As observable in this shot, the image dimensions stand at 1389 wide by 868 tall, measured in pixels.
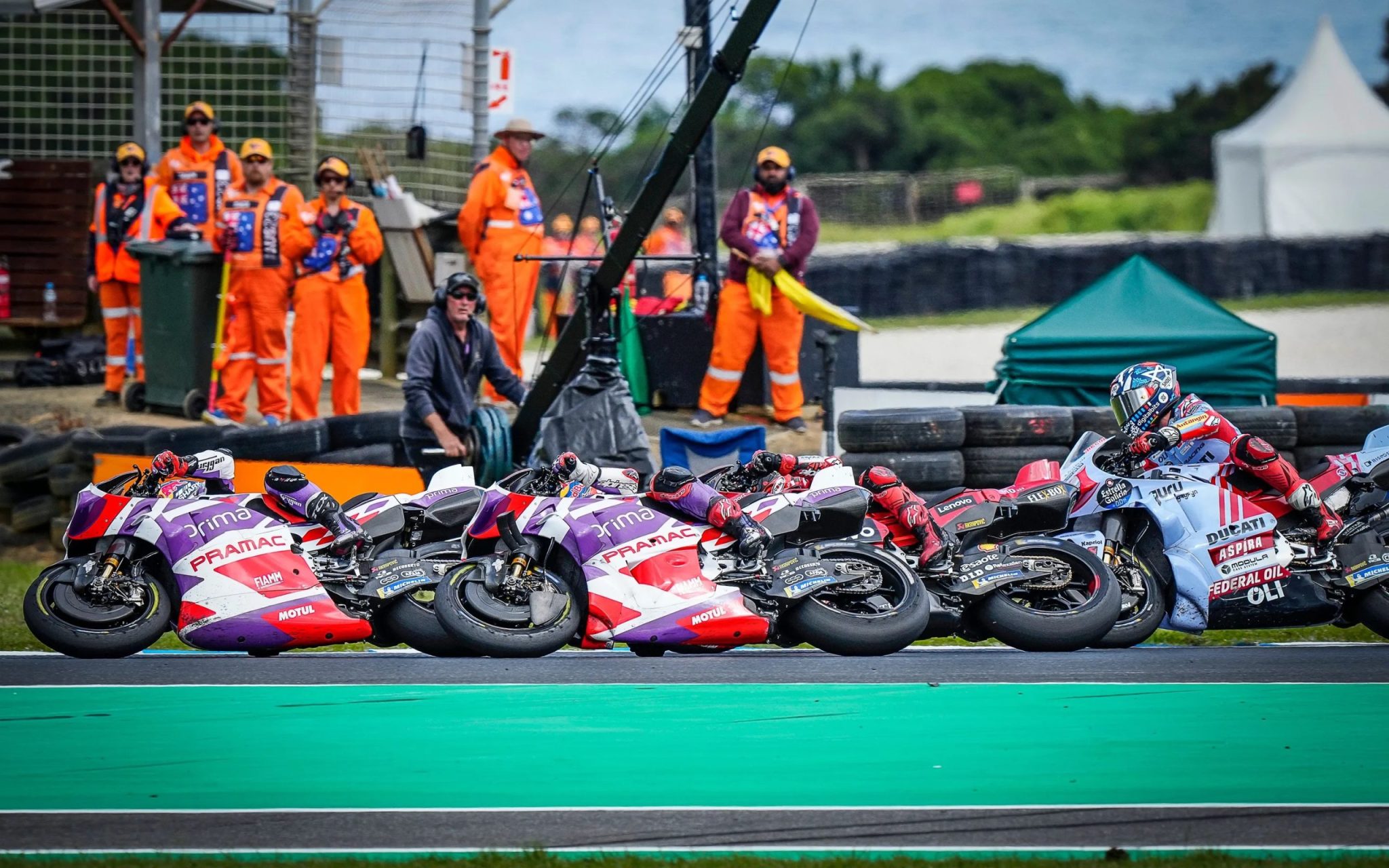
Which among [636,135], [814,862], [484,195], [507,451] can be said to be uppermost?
[636,135]

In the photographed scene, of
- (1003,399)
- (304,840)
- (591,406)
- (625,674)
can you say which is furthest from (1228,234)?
(304,840)

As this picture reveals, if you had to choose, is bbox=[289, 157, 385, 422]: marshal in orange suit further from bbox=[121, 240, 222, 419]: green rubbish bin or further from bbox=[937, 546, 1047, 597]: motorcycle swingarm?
bbox=[937, 546, 1047, 597]: motorcycle swingarm

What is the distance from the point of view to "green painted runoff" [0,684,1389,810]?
7.04 meters

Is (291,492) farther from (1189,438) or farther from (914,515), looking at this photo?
(1189,438)

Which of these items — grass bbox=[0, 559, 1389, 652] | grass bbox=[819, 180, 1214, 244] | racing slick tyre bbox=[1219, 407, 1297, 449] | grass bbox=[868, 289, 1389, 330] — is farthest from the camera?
grass bbox=[819, 180, 1214, 244]

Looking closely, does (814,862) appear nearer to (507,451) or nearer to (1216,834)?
(1216,834)

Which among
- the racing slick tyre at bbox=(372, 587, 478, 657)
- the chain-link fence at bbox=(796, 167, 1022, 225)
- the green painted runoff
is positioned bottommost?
the green painted runoff

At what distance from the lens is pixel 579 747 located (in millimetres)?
7598

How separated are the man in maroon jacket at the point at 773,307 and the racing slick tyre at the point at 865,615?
5.80m

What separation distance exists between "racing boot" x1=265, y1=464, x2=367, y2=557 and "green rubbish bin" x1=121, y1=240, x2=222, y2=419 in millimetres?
6721

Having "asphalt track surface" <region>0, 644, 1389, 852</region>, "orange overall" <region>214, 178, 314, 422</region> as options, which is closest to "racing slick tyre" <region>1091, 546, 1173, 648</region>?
"asphalt track surface" <region>0, 644, 1389, 852</region>

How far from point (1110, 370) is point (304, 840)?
9211mm

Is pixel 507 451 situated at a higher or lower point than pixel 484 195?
lower

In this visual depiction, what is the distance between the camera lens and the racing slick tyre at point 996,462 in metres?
12.0
